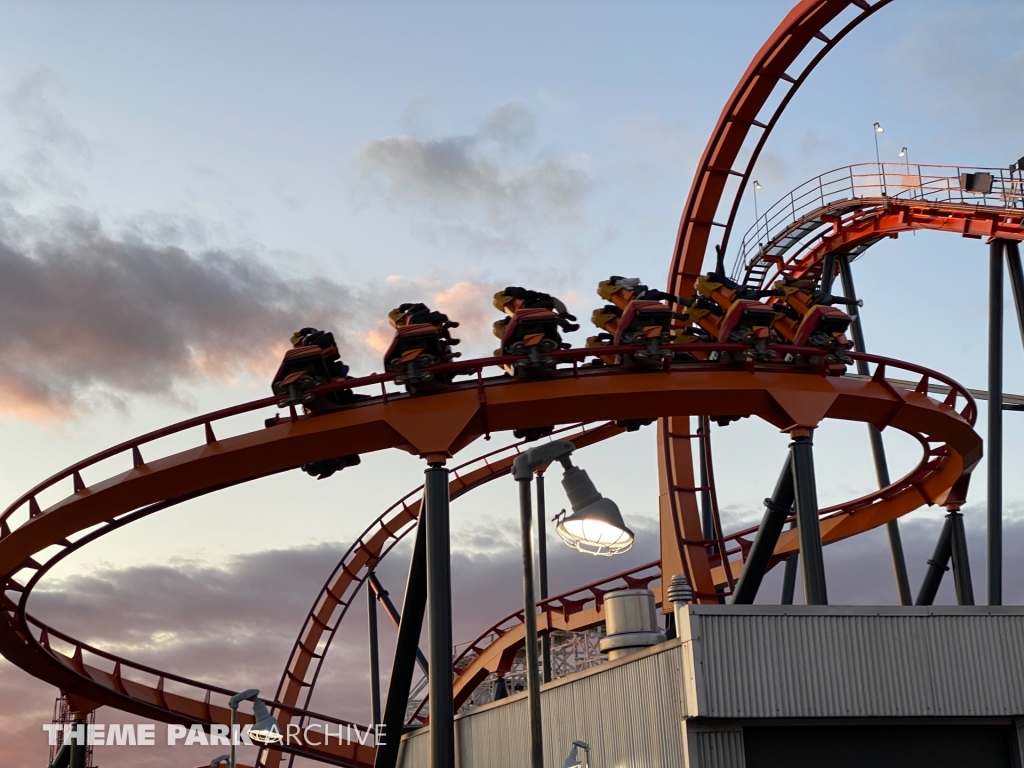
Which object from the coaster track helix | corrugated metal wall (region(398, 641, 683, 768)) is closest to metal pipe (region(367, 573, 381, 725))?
the coaster track helix

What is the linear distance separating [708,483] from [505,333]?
4.86m

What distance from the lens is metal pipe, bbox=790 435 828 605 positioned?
1073 centimetres

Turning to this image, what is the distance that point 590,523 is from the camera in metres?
6.25

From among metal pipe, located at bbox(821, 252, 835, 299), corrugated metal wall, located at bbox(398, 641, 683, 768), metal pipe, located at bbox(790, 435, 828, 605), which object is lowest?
corrugated metal wall, located at bbox(398, 641, 683, 768)

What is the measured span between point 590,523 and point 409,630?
5.21 m

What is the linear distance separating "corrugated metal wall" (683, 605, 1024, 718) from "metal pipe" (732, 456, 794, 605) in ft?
10.6

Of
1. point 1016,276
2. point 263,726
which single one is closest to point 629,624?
point 263,726

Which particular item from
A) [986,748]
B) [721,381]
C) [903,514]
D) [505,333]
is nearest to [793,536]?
[903,514]

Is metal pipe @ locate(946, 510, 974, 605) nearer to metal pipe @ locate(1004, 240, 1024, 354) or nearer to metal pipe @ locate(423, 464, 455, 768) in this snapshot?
metal pipe @ locate(1004, 240, 1024, 354)

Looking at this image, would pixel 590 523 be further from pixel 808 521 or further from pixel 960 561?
pixel 960 561

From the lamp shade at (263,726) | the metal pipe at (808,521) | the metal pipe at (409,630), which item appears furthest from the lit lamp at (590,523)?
the lamp shade at (263,726)

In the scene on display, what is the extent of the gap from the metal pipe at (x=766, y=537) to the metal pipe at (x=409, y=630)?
9.96ft

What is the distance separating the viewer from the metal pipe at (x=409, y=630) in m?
10.9

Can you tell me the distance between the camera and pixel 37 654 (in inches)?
601
